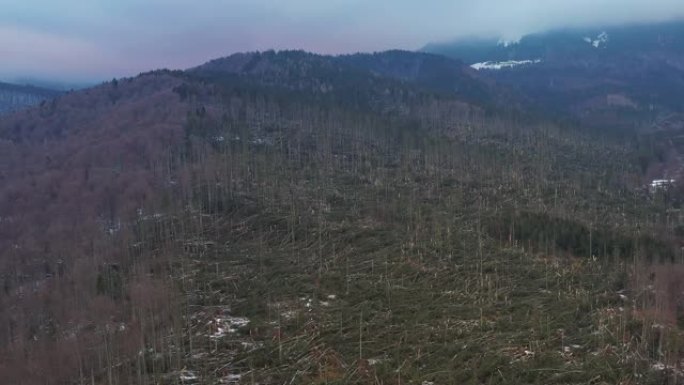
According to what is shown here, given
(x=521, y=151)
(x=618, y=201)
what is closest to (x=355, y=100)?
(x=521, y=151)

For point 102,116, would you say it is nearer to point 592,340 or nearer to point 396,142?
point 396,142

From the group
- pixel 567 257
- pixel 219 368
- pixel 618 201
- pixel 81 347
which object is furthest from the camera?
pixel 618 201

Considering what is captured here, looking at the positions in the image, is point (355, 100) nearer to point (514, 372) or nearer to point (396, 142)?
point (396, 142)

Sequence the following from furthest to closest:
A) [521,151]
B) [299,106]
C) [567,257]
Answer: [299,106]
[521,151]
[567,257]

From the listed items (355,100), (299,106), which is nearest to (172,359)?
(299,106)

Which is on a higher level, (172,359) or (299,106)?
(299,106)

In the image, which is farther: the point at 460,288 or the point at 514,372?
the point at 460,288
